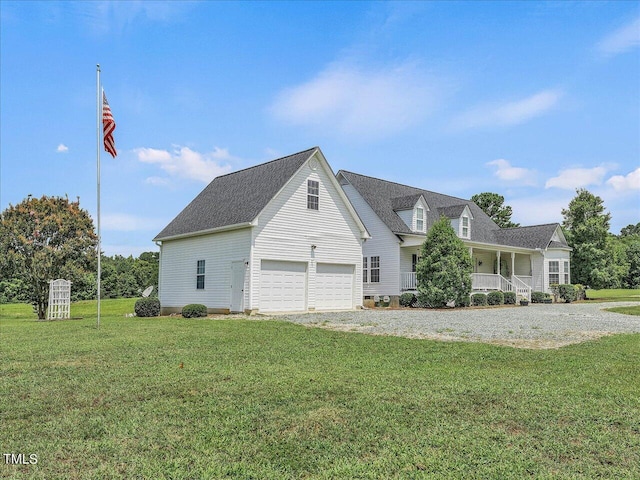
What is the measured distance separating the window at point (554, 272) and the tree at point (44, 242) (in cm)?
2972

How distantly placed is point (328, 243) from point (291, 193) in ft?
9.66

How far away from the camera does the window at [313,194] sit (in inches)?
830

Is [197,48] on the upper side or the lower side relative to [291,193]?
upper

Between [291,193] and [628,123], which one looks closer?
[628,123]

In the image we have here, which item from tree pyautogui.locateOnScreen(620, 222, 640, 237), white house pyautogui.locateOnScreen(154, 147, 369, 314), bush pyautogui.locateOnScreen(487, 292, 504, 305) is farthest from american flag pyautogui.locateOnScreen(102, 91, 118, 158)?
tree pyautogui.locateOnScreen(620, 222, 640, 237)

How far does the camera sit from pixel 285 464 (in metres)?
3.84

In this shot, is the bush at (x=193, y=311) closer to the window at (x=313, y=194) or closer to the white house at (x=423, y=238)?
the window at (x=313, y=194)

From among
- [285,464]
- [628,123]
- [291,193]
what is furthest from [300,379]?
[628,123]

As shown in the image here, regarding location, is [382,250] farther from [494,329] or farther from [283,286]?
[494,329]

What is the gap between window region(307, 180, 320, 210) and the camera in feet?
69.2

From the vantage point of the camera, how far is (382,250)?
1081 inches

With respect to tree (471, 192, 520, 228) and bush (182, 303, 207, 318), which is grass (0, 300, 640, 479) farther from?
tree (471, 192, 520, 228)

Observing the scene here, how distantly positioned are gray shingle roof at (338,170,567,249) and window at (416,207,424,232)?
33.2 inches

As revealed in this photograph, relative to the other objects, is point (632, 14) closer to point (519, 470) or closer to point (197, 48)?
point (197, 48)
